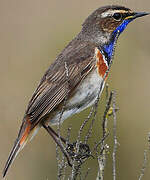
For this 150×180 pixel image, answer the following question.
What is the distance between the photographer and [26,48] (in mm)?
10188

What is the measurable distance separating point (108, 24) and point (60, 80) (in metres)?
0.90

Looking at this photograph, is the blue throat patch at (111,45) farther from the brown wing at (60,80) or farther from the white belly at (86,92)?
the white belly at (86,92)

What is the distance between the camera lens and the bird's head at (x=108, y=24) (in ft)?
21.9

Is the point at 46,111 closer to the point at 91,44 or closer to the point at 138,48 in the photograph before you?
the point at 91,44

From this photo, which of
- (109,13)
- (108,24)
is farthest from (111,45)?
(109,13)

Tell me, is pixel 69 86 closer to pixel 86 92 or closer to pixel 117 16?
pixel 86 92

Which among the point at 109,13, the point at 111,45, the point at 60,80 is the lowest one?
the point at 60,80

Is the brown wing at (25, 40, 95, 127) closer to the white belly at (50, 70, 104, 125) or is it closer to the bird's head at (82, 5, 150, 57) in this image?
the white belly at (50, 70, 104, 125)

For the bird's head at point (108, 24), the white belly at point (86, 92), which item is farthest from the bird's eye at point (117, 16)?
the white belly at point (86, 92)

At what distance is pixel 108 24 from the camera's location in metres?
6.80

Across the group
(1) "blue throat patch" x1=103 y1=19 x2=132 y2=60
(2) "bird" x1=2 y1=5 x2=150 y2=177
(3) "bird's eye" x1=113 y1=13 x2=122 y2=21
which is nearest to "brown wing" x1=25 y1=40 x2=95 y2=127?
(2) "bird" x1=2 y1=5 x2=150 y2=177

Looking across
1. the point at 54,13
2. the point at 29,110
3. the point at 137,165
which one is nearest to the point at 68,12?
the point at 54,13

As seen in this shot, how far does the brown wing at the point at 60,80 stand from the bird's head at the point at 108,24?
183 mm

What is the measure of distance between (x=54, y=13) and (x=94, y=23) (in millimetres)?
4635
